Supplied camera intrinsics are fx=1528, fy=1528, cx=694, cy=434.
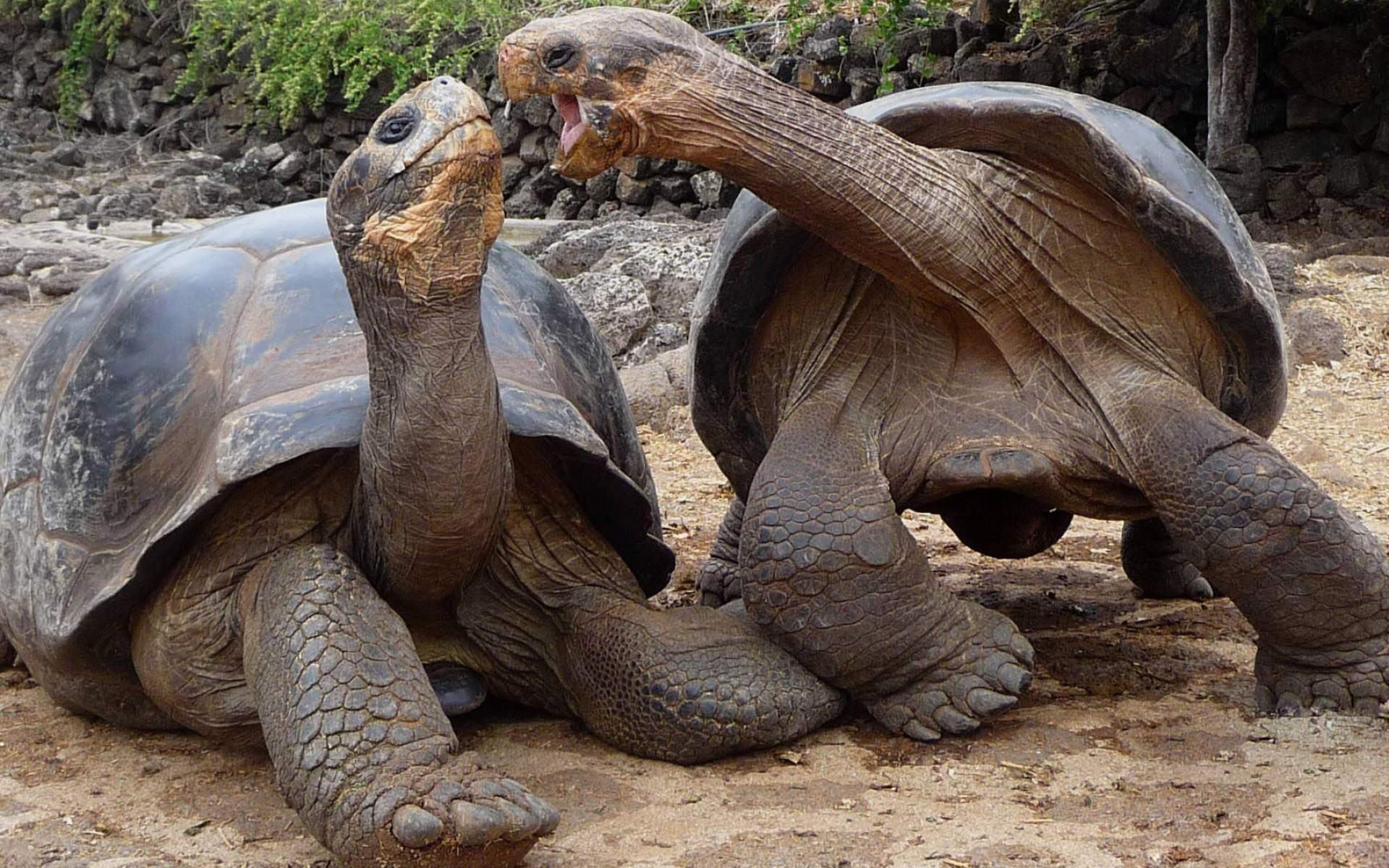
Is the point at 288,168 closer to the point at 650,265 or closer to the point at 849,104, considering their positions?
the point at 849,104

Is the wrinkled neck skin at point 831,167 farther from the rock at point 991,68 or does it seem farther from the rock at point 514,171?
the rock at point 514,171

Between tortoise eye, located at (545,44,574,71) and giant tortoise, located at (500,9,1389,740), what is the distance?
Result: 22 millimetres

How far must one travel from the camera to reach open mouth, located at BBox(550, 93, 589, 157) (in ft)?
8.27

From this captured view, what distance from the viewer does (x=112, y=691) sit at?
3004mm

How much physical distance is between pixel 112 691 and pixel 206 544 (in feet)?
1.57

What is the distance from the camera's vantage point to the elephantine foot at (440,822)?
214 centimetres

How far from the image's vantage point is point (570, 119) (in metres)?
2.56

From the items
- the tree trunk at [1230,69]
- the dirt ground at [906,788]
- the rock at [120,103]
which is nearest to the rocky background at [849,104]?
the tree trunk at [1230,69]

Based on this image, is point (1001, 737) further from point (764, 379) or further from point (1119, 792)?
point (764, 379)

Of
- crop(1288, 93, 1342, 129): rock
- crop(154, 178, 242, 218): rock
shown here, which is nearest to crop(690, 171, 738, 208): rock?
crop(1288, 93, 1342, 129): rock

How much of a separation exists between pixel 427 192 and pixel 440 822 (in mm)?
889

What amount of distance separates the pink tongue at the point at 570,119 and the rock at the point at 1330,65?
7502mm

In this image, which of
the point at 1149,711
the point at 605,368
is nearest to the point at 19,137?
the point at 605,368

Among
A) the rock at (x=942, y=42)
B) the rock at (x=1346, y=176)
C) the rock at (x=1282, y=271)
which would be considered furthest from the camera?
the rock at (x=942, y=42)
